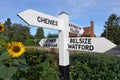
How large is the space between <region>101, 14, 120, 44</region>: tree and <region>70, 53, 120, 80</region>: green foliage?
55.5 m

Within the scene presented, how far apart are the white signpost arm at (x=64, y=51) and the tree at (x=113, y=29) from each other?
2211 inches

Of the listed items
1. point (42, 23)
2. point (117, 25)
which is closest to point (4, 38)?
point (42, 23)

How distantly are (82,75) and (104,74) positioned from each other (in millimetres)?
467

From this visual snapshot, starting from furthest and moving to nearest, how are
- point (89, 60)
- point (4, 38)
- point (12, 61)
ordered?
1. point (89, 60)
2. point (4, 38)
3. point (12, 61)

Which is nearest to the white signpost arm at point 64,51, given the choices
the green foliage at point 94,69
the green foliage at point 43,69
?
the green foliage at point 43,69

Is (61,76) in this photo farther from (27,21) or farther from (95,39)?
(27,21)

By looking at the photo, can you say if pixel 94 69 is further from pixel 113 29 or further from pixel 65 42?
pixel 113 29

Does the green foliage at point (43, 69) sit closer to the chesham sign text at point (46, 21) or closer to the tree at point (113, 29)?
the chesham sign text at point (46, 21)

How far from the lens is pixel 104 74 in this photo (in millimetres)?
5004

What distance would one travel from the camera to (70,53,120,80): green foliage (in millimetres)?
4996

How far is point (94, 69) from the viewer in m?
5.15

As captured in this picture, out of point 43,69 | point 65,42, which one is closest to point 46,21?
point 65,42

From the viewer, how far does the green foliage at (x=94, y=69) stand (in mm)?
4996

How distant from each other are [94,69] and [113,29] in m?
58.7
